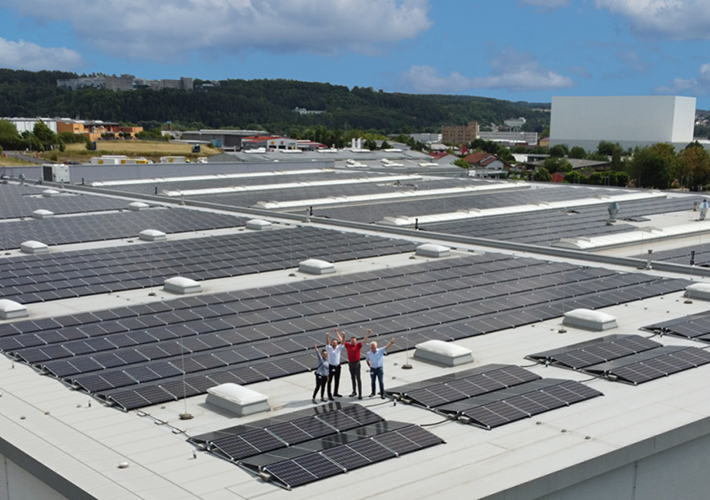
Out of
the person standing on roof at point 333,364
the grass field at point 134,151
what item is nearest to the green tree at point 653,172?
the grass field at point 134,151


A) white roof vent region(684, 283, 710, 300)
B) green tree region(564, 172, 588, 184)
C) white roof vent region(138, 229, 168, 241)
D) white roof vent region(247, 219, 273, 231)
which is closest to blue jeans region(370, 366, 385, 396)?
white roof vent region(684, 283, 710, 300)

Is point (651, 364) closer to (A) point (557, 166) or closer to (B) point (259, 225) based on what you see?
(B) point (259, 225)

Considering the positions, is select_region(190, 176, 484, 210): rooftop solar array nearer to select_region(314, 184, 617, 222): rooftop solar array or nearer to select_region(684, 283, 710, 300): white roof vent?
select_region(314, 184, 617, 222): rooftop solar array

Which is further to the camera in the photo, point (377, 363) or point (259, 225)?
point (259, 225)

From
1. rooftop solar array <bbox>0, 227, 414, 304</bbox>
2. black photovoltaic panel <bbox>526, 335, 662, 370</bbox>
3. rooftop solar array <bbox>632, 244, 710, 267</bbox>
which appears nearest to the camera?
black photovoltaic panel <bbox>526, 335, 662, 370</bbox>

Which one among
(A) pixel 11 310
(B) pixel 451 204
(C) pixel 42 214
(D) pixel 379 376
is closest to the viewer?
(D) pixel 379 376

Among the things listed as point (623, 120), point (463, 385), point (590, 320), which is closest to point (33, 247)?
point (463, 385)

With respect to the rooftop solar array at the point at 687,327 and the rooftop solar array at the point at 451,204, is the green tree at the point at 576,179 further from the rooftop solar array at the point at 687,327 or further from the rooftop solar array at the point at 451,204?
the rooftop solar array at the point at 687,327

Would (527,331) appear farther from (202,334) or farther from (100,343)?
(100,343)
